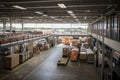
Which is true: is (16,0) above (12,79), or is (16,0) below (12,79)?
above

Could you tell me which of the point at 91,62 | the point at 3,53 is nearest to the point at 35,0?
the point at 91,62

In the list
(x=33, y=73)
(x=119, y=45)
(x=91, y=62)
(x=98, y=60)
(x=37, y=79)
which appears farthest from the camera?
(x=91, y=62)

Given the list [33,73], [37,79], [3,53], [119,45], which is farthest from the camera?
[3,53]

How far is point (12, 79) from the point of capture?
1547 centimetres

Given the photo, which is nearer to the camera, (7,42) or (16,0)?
(16,0)

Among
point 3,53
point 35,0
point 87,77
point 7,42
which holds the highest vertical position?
point 35,0

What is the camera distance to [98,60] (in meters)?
20.9

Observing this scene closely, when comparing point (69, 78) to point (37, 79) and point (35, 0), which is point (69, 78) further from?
point (35, 0)

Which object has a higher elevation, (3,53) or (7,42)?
(7,42)

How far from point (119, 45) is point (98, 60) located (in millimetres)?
11601

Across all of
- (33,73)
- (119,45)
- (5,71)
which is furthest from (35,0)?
(5,71)

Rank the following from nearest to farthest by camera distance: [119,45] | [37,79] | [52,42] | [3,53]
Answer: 1. [119,45]
2. [37,79]
3. [3,53]
4. [52,42]

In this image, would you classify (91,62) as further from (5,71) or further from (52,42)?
(52,42)

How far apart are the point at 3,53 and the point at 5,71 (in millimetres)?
7889
